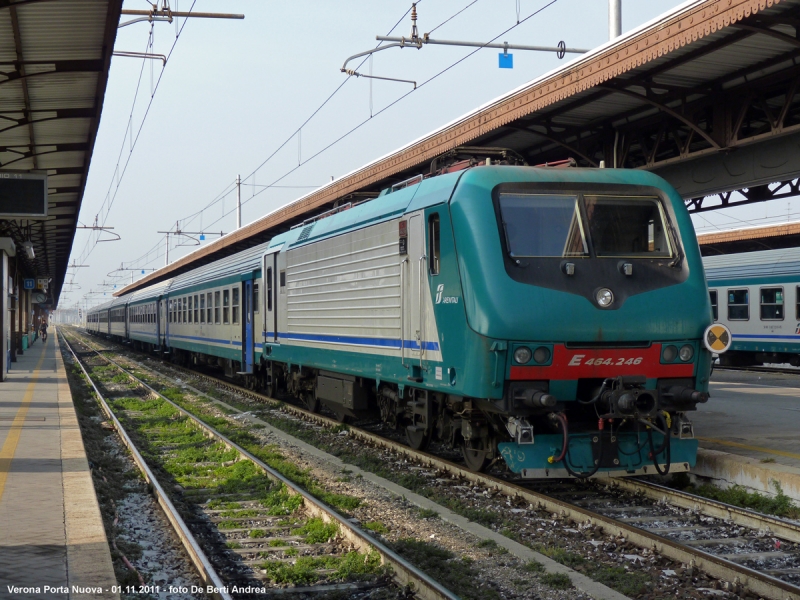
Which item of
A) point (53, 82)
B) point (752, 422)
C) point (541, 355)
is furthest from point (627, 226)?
point (53, 82)

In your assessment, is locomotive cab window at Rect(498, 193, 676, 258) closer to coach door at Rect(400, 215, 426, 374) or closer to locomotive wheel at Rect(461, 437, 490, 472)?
coach door at Rect(400, 215, 426, 374)

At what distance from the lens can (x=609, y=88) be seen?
1241 cm

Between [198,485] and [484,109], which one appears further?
[484,109]

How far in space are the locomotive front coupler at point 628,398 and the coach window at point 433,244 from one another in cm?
209

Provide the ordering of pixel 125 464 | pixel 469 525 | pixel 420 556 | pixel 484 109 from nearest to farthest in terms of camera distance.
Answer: pixel 420 556, pixel 469 525, pixel 125 464, pixel 484 109

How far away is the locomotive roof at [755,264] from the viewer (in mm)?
23297

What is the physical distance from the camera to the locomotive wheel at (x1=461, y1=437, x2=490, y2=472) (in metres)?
8.90

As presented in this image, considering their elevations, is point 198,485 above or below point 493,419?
below

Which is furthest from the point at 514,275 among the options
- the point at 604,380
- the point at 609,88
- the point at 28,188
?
the point at 28,188

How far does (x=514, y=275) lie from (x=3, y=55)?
7.00m

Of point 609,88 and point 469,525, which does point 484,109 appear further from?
point 469,525

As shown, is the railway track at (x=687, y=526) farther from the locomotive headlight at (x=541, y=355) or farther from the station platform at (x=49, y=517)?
the station platform at (x=49, y=517)

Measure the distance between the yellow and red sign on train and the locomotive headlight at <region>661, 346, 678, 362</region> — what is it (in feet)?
0.99

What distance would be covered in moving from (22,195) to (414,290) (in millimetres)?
9139
